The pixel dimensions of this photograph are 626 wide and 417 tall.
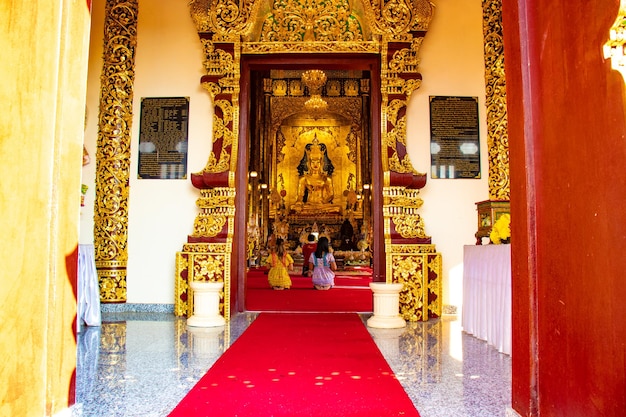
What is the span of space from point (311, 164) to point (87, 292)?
16326mm

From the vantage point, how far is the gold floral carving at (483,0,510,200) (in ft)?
21.6

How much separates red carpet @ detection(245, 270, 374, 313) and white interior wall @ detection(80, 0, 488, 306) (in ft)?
4.72

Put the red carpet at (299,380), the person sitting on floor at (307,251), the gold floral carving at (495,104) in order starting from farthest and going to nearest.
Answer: the person sitting on floor at (307,251)
the gold floral carving at (495,104)
the red carpet at (299,380)

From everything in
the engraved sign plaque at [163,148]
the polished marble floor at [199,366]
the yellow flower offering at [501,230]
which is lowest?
the polished marble floor at [199,366]

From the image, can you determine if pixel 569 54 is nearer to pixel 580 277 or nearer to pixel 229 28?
pixel 580 277

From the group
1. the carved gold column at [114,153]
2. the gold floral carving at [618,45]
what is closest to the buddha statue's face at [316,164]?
the carved gold column at [114,153]

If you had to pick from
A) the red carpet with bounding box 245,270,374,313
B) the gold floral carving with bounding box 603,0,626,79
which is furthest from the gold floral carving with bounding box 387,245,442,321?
the gold floral carving with bounding box 603,0,626,79

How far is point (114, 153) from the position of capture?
680cm

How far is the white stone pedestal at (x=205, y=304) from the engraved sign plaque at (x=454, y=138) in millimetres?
3406

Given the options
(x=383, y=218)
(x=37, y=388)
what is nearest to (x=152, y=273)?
(x=383, y=218)

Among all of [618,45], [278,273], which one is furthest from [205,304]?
[618,45]

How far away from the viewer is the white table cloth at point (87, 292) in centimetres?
548

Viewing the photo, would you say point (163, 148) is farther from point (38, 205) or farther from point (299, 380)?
point (38, 205)

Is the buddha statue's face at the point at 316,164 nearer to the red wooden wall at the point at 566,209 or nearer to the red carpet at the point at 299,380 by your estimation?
the red carpet at the point at 299,380
